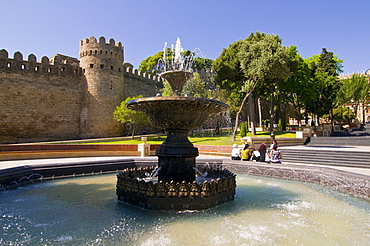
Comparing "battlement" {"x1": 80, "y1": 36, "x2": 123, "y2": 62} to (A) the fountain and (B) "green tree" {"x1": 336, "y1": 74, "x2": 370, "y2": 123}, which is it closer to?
(A) the fountain

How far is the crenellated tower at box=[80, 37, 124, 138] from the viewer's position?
96.6 feet

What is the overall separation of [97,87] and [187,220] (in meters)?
28.3

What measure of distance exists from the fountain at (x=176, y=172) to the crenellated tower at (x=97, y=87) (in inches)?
974

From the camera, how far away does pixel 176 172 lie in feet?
19.4

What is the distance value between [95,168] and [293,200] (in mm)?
7105

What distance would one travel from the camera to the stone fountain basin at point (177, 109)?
18.0 ft

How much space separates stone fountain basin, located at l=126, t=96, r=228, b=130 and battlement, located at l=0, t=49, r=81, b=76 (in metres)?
25.6

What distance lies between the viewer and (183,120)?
19.5 feet

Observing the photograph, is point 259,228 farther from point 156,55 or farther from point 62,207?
point 156,55

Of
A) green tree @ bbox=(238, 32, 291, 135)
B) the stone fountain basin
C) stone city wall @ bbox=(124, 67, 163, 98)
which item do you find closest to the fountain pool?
the stone fountain basin

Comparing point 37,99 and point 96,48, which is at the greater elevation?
point 96,48

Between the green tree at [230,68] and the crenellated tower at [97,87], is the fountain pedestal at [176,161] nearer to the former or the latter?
the green tree at [230,68]

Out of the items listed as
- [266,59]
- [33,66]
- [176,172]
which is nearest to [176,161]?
[176,172]

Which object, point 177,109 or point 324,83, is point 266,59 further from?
point 177,109
